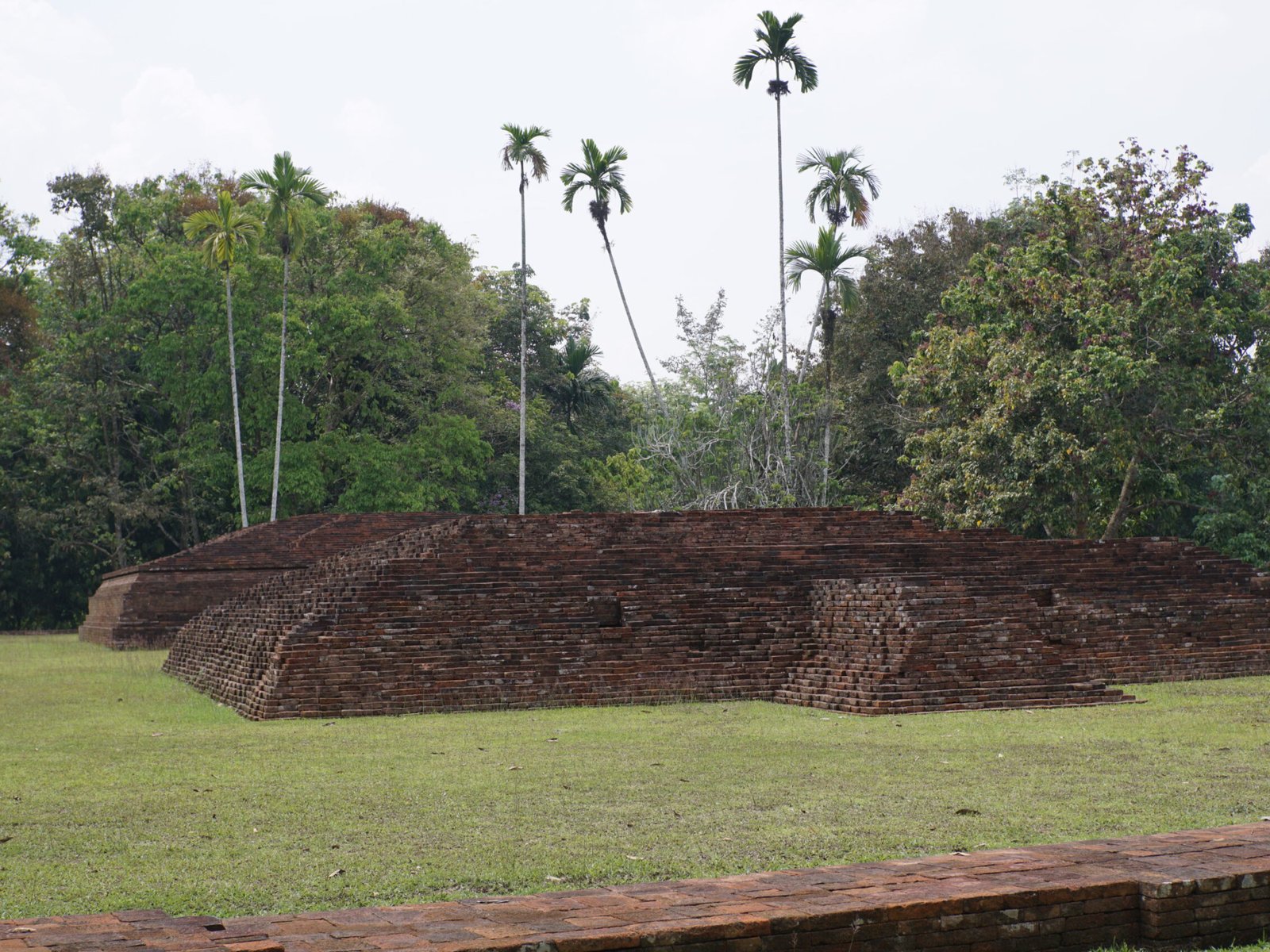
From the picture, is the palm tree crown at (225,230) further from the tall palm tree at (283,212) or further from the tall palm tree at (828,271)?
the tall palm tree at (828,271)

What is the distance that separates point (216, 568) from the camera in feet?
Answer: 73.2

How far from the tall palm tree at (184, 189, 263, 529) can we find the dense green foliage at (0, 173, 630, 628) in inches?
31.4

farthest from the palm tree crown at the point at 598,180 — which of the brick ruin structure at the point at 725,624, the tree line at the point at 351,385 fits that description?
the brick ruin structure at the point at 725,624

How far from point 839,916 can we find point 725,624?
9.05 metres

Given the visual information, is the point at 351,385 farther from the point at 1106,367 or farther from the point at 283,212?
the point at 1106,367

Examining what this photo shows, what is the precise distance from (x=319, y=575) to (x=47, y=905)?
438 inches

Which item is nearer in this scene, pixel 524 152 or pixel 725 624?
pixel 725 624

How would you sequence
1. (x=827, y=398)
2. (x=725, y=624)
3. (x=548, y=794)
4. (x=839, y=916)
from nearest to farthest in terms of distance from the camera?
(x=839, y=916) < (x=548, y=794) < (x=725, y=624) < (x=827, y=398)

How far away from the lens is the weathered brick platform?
21.8m

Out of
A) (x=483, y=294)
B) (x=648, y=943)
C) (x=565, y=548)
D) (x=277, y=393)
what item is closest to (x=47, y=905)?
(x=648, y=943)

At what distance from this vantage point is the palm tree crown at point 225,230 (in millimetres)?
27484

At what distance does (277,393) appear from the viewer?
30875 millimetres

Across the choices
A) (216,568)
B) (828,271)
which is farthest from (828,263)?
(216,568)

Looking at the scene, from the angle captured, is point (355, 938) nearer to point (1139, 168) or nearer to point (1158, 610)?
point (1158, 610)
